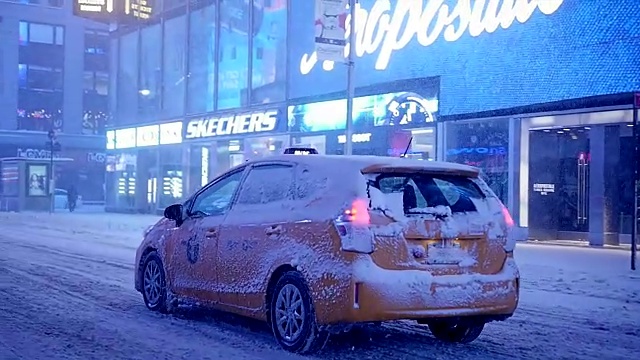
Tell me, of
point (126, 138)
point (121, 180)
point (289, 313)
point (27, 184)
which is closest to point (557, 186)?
point (289, 313)

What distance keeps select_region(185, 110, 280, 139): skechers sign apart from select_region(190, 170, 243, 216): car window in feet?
72.0

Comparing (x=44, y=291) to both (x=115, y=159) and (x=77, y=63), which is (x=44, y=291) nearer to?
(x=115, y=159)

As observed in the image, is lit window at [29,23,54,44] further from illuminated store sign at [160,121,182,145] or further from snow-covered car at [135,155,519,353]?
snow-covered car at [135,155,519,353]

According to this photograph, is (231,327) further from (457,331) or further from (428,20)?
(428,20)

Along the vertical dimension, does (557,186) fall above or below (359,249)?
above

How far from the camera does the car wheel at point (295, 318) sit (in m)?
6.80

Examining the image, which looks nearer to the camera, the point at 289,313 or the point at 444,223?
the point at 444,223

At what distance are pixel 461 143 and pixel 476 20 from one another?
11.3 feet

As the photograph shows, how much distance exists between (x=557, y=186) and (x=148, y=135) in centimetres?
2349

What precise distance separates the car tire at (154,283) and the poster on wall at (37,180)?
35743mm

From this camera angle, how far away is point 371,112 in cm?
2566

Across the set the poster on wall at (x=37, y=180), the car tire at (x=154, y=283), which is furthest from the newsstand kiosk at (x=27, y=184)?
the car tire at (x=154, y=283)

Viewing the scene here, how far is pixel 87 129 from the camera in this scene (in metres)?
67.8

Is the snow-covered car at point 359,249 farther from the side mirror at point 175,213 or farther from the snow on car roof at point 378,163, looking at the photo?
the side mirror at point 175,213
